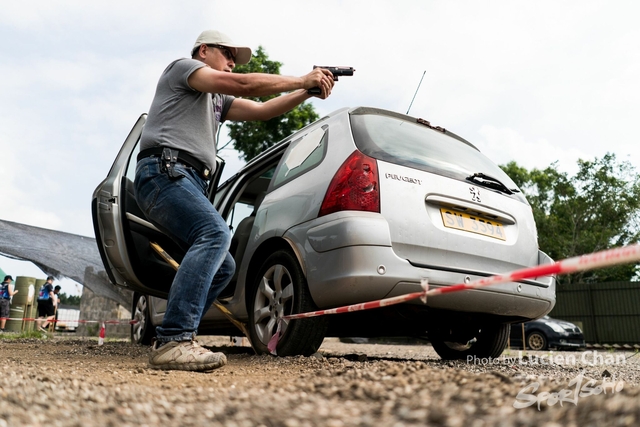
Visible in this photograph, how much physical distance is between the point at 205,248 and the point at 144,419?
5.10 feet

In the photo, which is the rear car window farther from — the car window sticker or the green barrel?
the green barrel

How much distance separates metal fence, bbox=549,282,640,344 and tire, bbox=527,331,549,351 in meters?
4.96

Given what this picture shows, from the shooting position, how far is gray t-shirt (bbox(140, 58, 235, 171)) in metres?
3.24

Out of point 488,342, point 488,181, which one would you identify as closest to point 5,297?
point 488,342

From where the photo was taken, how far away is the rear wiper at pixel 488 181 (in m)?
3.56

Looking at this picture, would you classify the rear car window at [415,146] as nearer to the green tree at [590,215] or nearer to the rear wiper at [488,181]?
the rear wiper at [488,181]

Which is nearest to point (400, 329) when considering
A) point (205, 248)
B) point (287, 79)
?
point (205, 248)

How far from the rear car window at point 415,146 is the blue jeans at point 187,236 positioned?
101 cm

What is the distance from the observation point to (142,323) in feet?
21.3

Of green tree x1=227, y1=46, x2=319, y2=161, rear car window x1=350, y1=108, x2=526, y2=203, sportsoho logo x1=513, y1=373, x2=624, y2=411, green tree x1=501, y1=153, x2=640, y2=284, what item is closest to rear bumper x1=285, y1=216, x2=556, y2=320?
rear car window x1=350, y1=108, x2=526, y2=203

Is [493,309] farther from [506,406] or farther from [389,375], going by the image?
[506,406]

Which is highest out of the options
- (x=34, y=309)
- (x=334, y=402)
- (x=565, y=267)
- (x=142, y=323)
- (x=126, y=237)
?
(x=126, y=237)

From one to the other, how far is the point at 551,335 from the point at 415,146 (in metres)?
11.0

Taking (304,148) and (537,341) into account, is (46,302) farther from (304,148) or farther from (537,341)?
(304,148)
